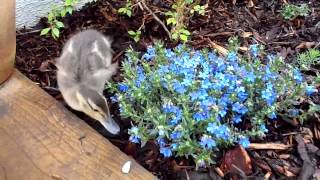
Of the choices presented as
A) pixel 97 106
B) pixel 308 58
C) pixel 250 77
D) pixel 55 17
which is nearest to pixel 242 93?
pixel 250 77

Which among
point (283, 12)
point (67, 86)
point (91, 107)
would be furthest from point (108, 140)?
point (283, 12)

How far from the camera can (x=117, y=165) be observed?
101 inches

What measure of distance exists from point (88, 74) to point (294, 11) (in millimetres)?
1527

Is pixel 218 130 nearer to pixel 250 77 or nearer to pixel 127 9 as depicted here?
pixel 250 77

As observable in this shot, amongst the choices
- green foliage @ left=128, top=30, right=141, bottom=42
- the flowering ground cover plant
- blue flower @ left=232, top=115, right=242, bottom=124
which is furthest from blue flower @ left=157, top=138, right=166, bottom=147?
green foliage @ left=128, top=30, right=141, bottom=42

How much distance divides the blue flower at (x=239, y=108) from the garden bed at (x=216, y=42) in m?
0.21

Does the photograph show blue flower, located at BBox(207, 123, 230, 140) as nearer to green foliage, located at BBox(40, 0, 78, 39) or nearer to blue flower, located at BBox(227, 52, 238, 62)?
blue flower, located at BBox(227, 52, 238, 62)

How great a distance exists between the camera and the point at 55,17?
360 cm

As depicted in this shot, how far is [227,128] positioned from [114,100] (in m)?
0.69

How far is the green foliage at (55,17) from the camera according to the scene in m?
3.43

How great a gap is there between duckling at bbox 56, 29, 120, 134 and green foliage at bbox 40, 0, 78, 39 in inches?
11.5

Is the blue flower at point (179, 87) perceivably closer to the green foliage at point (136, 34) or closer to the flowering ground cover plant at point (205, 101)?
the flowering ground cover plant at point (205, 101)

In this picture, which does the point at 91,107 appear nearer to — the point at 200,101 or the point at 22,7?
the point at 200,101

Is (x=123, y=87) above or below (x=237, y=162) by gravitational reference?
above
